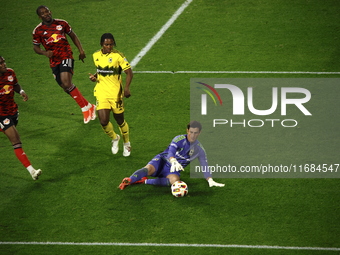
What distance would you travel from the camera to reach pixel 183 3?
61.5 ft

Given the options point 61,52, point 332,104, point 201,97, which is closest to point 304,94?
point 332,104

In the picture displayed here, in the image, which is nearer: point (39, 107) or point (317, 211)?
point (317, 211)

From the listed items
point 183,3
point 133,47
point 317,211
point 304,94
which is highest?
point 183,3

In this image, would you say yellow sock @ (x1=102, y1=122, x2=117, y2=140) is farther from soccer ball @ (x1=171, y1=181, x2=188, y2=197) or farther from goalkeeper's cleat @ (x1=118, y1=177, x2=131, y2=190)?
soccer ball @ (x1=171, y1=181, x2=188, y2=197)

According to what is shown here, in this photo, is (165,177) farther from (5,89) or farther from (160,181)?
(5,89)

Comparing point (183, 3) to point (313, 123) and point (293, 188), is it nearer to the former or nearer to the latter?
point (313, 123)

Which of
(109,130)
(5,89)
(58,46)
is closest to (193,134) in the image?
(109,130)

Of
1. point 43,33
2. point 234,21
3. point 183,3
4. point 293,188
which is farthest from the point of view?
point 183,3

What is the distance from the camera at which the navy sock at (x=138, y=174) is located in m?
8.86

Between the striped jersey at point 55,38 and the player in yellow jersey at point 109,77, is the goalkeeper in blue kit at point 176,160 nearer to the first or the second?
the player in yellow jersey at point 109,77

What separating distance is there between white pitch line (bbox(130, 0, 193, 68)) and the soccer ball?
6122 mm

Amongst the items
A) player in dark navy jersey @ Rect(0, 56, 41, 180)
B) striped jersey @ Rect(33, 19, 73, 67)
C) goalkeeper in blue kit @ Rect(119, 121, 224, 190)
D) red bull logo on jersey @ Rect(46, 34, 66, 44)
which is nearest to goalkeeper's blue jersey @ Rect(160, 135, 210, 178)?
goalkeeper in blue kit @ Rect(119, 121, 224, 190)

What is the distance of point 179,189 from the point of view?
873cm

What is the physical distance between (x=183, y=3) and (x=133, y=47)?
406 centimetres
